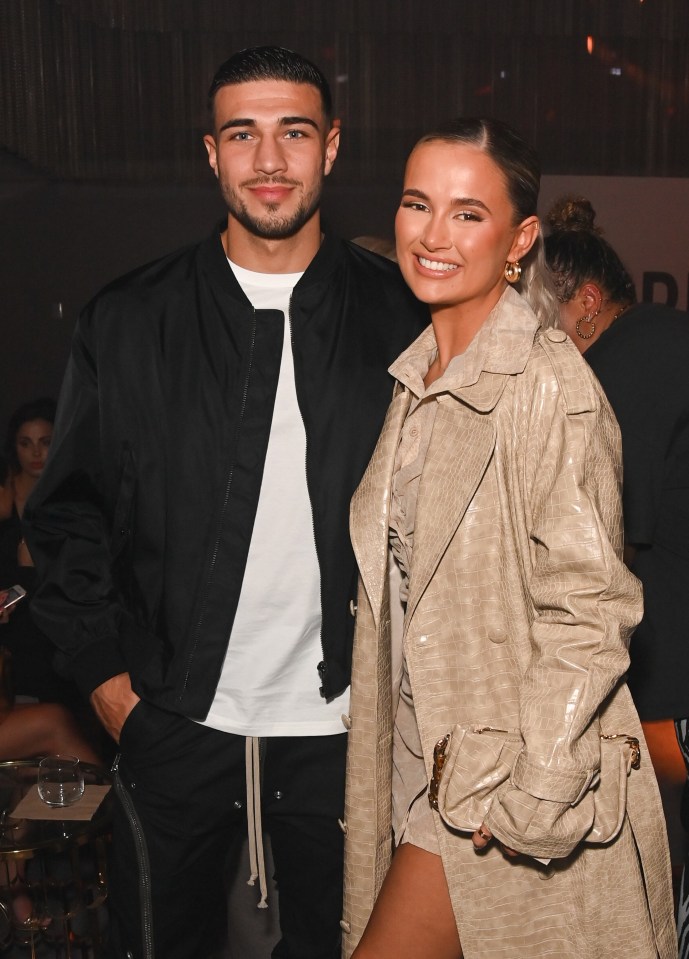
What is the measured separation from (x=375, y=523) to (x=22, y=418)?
10.6 feet

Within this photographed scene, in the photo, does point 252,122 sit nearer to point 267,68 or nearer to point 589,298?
point 267,68

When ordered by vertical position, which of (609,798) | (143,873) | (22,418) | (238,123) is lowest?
(143,873)

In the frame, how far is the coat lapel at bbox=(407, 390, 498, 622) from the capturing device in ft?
5.12

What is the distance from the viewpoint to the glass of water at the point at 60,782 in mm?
2678

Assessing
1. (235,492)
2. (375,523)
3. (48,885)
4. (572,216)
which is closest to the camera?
(375,523)

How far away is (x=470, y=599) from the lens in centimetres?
Answer: 158

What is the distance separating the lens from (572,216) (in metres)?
2.67

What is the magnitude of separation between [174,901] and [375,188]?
15.8 ft

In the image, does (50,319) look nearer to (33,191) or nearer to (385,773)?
(33,191)

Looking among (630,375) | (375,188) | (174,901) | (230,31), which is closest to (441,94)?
(375,188)

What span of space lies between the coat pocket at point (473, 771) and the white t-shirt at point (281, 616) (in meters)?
0.39

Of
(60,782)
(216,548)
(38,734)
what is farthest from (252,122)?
(38,734)

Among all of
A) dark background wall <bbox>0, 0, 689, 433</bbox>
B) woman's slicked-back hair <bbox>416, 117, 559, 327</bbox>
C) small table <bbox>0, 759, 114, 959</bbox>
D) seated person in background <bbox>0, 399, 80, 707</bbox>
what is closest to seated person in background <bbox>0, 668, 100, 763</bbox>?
seated person in background <bbox>0, 399, 80, 707</bbox>

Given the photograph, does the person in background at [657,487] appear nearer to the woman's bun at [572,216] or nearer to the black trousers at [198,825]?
the woman's bun at [572,216]
